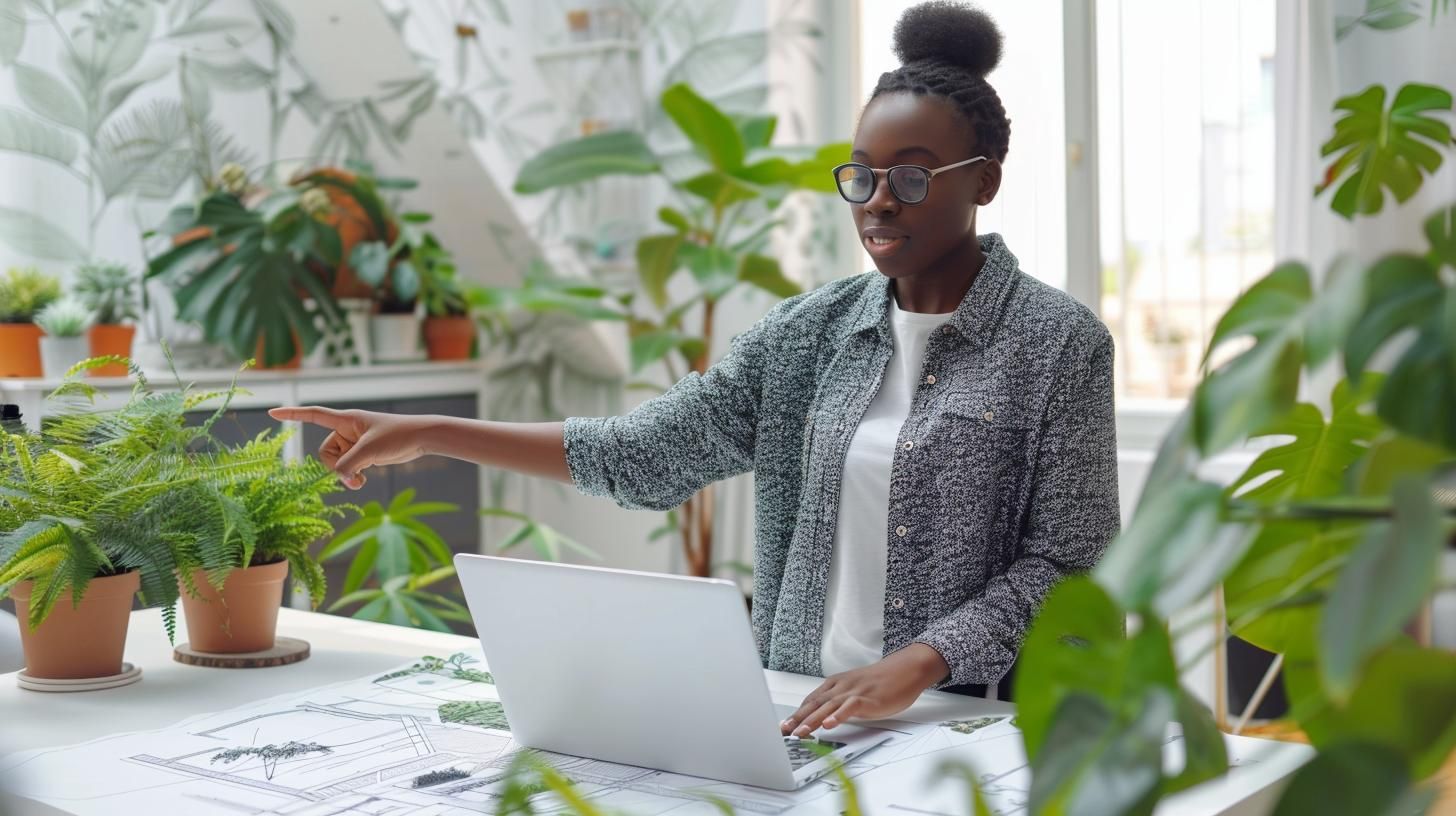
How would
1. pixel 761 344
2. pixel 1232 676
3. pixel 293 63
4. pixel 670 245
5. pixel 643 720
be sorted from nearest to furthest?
1. pixel 643 720
2. pixel 761 344
3. pixel 1232 676
4. pixel 670 245
5. pixel 293 63

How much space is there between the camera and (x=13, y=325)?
9.49 ft

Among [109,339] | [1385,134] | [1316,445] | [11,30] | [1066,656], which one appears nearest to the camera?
[1066,656]

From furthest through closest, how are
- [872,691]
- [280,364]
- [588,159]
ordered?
[588,159] → [280,364] → [872,691]

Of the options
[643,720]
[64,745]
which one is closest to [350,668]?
[64,745]

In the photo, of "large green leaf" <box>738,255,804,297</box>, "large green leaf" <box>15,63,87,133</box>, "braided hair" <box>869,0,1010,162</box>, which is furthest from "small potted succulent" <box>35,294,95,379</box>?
"braided hair" <box>869,0,1010,162</box>

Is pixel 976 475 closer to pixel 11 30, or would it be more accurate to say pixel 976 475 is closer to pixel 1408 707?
pixel 1408 707

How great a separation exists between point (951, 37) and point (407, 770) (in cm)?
100

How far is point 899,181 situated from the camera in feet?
5.09

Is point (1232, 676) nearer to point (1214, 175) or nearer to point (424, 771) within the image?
point (1214, 175)

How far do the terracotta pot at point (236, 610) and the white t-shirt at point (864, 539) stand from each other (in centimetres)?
64

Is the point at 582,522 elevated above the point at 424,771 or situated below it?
below

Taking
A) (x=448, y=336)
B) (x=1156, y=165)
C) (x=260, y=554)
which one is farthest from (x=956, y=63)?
(x=448, y=336)

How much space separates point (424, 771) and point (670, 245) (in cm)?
228

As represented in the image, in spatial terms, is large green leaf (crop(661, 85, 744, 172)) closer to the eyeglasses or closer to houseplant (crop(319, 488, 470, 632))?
houseplant (crop(319, 488, 470, 632))
